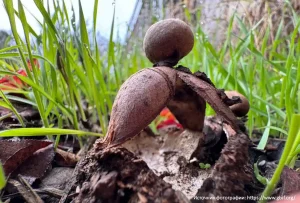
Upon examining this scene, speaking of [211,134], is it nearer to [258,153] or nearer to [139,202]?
[258,153]

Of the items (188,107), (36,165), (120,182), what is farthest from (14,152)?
(188,107)

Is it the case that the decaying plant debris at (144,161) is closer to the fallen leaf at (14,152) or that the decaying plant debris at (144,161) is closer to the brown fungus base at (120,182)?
the brown fungus base at (120,182)

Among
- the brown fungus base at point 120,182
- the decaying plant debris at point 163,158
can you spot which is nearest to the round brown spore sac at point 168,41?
the decaying plant debris at point 163,158

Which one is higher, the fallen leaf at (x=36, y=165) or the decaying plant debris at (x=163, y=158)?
the decaying plant debris at (x=163, y=158)

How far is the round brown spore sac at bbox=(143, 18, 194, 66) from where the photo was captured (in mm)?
617

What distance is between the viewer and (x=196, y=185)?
57 cm

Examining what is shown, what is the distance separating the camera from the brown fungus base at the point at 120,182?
44cm

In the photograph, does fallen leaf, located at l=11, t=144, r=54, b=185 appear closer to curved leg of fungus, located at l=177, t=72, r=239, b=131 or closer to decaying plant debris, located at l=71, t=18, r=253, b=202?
decaying plant debris, located at l=71, t=18, r=253, b=202

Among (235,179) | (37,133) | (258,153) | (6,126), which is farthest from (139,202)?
(6,126)

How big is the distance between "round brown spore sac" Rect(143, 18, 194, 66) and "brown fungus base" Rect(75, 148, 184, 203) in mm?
234

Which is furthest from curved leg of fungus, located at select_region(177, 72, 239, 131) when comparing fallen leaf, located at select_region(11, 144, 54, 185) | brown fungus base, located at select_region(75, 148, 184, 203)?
fallen leaf, located at select_region(11, 144, 54, 185)

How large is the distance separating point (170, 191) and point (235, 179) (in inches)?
4.2

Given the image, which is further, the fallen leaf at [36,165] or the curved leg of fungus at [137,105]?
the fallen leaf at [36,165]

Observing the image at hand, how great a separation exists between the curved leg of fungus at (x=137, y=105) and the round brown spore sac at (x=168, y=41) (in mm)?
91
